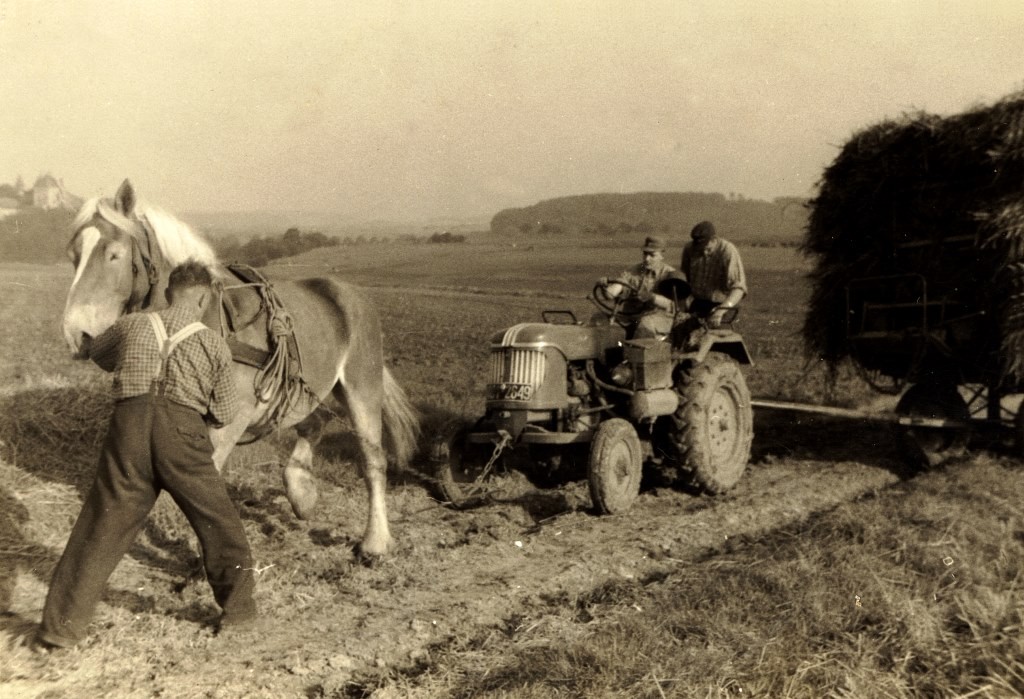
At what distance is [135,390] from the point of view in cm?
416

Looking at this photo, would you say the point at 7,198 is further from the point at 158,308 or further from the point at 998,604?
the point at 998,604

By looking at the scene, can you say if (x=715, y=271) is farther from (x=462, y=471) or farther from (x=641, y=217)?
(x=641, y=217)

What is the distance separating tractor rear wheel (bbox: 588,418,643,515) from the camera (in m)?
6.64

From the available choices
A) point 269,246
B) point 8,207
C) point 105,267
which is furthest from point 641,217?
point 105,267

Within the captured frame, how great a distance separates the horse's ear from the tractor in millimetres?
3037

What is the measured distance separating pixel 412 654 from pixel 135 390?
1.82 metres

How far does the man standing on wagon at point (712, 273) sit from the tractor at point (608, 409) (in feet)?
0.69

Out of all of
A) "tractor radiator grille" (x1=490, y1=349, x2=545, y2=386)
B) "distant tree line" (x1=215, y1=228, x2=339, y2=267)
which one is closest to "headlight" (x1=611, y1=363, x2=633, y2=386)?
"tractor radiator grille" (x1=490, y1=349, x2=545, y2=386)

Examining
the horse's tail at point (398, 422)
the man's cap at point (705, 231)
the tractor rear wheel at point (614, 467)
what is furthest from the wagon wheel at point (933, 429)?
the horse's tail at point (398, 422)

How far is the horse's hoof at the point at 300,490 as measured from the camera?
6.30 metres

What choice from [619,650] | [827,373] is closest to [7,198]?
[619,650]

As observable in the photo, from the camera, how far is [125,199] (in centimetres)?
489

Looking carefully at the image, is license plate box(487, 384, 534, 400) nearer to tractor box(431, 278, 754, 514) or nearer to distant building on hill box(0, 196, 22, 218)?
tractor box(431, 278, 754, 514)

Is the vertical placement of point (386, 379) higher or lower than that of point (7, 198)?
lower
